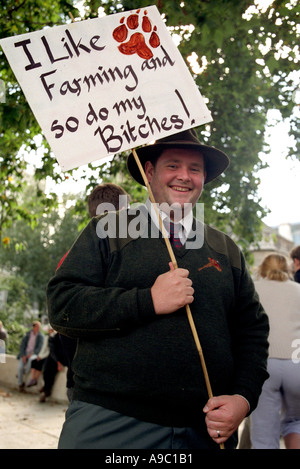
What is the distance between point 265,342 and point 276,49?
3560mm

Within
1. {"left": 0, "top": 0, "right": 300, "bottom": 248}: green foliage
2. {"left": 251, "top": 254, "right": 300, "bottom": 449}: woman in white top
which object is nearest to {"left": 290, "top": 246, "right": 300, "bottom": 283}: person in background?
{"left": 251, "top": 254, "right": 300, "bottom": 449}: woman in white top

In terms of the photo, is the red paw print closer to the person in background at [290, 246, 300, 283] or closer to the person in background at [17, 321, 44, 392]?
the person in background at [290, 246, 300, 283]

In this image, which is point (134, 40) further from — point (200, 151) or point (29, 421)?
point (29, 421)

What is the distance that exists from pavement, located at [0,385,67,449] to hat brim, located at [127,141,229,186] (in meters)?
4.42

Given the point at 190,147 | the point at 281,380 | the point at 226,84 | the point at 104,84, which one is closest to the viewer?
the point at 104,84

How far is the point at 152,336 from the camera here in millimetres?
1810

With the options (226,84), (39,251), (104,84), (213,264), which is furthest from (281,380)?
(39,251)

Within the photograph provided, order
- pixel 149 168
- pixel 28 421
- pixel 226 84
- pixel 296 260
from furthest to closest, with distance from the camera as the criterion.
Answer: pixel 28 421, pixel 226 84, pixel 296 260, pixel 149 168

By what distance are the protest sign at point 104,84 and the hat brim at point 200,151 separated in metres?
0.10

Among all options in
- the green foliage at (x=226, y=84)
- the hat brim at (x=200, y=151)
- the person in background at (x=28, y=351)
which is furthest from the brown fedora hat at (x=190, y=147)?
the person in background at (x=28, y=351)

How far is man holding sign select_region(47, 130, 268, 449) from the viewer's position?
177 centimetres

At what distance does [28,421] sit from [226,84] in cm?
568

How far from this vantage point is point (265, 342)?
2.12 m

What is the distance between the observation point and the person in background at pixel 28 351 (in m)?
10.7
